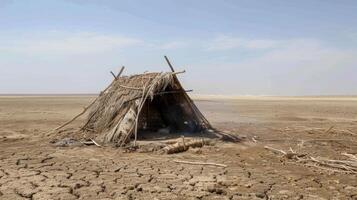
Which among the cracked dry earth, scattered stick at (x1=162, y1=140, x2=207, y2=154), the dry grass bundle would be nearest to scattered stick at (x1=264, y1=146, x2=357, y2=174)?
the cracked dry earth

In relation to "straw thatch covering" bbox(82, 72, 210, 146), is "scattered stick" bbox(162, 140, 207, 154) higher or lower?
lower

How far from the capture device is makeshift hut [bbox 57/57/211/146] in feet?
37.7

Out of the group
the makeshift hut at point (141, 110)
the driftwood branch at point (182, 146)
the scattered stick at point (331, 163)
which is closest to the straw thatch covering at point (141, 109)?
the makeshift hut at point (141, 110)

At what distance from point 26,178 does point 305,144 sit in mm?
7783

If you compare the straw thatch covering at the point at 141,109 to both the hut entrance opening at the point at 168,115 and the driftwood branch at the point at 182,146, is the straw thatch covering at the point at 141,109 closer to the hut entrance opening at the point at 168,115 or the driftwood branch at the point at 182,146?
the hut entrance opening at the point at 168,115

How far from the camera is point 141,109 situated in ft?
40.3

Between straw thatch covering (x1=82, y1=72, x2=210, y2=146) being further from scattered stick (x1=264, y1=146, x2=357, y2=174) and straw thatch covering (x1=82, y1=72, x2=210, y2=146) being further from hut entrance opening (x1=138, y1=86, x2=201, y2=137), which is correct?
scattered stick (x1=264, y1=146, x2=357, y2=174)

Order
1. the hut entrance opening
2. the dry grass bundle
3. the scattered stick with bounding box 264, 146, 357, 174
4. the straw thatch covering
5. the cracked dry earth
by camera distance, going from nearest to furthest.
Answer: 1. the cracked dry earth
2. the scattered stick with bounding box 264, 146, 357, 174
3. the dry grass bundle
4. the straw thatch covering
5. the hut entrance opening

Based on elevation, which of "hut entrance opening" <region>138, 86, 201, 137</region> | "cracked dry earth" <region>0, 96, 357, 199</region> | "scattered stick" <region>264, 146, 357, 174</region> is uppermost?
"hut entrance opening" <region>138, 86, 201, 137</region>

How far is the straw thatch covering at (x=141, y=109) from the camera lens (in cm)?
1148

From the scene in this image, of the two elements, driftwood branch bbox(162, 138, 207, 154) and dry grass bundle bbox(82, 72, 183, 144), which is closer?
driftwood branch bbox(162, 138, 207, 154)

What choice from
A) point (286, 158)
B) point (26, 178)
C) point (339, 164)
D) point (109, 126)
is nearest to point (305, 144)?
point (286, 158)

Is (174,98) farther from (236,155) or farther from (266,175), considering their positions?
(266,175)

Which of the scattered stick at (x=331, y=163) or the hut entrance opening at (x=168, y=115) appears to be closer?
the scattered stick at (x=331, y=163)
